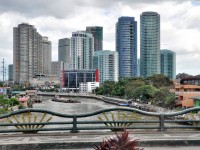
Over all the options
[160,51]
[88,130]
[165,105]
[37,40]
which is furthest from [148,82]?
[37,40]

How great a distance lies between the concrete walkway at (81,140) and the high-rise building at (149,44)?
559 feet

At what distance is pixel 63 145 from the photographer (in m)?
6.70

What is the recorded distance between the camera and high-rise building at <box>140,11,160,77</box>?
A: 17862 centimetres

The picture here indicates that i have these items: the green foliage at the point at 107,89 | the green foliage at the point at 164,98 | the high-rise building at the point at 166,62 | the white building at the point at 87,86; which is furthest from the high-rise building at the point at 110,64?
the green foliage at the point at 164,98

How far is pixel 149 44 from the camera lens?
591 ft

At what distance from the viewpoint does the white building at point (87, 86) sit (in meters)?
167

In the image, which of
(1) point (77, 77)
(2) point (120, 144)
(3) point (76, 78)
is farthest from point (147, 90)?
(3) point (76, 78)

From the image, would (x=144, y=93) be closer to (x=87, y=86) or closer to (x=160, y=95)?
(x=160, y=95)

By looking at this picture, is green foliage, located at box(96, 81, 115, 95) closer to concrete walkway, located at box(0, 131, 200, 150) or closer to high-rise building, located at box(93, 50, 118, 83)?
high-rise building, located at box(93, 50, 118, 83)

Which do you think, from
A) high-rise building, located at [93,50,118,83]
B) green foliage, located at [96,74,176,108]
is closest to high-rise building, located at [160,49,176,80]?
high-rise building, located at [93,50,118,83]

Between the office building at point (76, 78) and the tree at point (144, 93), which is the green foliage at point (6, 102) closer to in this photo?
the tree at point (144, 93)

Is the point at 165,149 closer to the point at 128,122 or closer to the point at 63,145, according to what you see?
the point at 128,122

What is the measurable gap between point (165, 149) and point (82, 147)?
5.48 ft

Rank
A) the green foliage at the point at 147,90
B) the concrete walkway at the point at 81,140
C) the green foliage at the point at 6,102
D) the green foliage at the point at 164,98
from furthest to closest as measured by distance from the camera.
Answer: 1. the green foliage at the point at 6,102
2. the green foliage at the point at 147,90
3. the green foliage at the point at 164,98
4. the concrete walkway at the point at 81,140
